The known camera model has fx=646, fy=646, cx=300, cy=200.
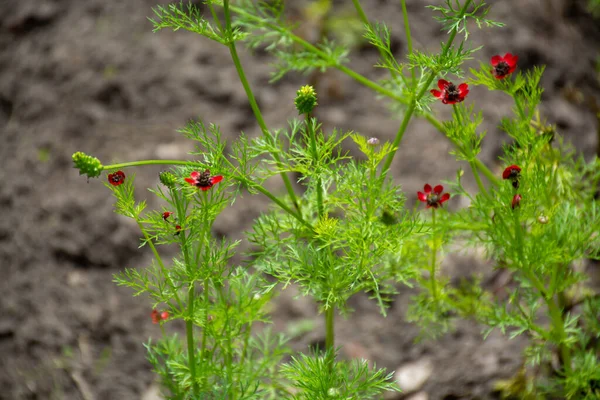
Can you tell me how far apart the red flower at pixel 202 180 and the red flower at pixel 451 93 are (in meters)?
0.41

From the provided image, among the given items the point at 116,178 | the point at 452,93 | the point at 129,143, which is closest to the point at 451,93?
the point at 452,93

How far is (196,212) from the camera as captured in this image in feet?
3.74

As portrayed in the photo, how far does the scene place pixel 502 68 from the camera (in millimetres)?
1192

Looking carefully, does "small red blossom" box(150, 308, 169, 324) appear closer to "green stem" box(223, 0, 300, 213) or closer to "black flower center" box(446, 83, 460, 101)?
"green stem" box(223, 0, 300, 213)

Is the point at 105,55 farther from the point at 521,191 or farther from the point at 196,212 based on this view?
the point at 521,191

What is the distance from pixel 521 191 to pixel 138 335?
3.77 feet

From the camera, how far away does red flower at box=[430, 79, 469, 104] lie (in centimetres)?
113

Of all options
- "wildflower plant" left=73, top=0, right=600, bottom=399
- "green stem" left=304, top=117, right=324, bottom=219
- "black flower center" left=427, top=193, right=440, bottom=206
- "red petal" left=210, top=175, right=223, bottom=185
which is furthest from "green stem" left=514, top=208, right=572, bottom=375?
"red petal" left=210, top=175, right=223, bottom=185

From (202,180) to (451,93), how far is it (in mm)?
459

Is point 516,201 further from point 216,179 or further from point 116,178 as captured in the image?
point 116,178

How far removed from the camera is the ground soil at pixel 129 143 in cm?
176

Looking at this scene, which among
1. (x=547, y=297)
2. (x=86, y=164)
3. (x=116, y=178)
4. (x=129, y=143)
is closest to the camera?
(x=86, y=164)

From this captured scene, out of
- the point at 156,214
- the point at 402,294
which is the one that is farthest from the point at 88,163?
the point at 402,294

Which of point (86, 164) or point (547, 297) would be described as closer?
point (86, 164)
